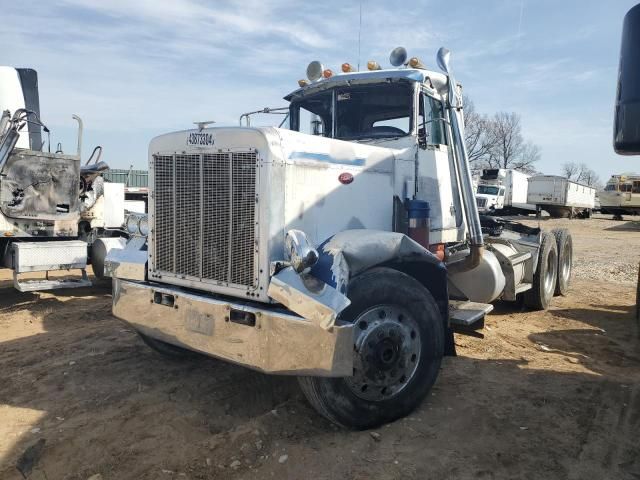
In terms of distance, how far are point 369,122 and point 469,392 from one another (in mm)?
2678

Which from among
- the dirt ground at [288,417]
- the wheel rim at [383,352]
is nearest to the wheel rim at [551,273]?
the dirt ground at [288,417]

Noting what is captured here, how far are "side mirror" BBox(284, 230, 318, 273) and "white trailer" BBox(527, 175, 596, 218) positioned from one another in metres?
35.1

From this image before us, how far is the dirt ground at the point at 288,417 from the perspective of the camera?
3.29 meters

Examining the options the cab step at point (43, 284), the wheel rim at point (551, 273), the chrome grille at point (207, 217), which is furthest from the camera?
the wheel rim at point (551, 273)

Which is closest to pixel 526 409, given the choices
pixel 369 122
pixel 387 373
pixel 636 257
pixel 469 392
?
pixel 469 392

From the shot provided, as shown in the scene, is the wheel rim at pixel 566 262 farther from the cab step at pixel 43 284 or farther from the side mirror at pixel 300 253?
the cab step at pixel 43 284

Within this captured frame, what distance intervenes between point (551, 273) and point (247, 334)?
642cm

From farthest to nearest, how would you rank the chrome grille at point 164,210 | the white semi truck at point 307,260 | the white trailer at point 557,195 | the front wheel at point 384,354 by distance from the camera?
1. the white trailer at point 557,195
2. the chrome grille at point 164,210
3. the front wheel at point 384,354
4. the white semi truck at point 307,260

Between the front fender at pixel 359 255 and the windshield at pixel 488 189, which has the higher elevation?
the windshield at pixel 488 189

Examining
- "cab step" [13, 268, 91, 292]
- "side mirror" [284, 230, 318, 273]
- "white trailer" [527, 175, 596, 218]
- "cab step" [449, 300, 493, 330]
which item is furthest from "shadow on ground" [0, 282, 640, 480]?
"white trailer" [527, 175, 596, 218]

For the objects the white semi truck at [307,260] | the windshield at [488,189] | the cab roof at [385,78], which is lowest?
the white semi truck at [307,260]

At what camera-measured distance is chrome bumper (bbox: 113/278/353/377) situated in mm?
3250

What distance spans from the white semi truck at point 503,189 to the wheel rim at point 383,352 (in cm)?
3010

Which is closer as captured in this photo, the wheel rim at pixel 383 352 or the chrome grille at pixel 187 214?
the wheel rim at pixel 383 352
